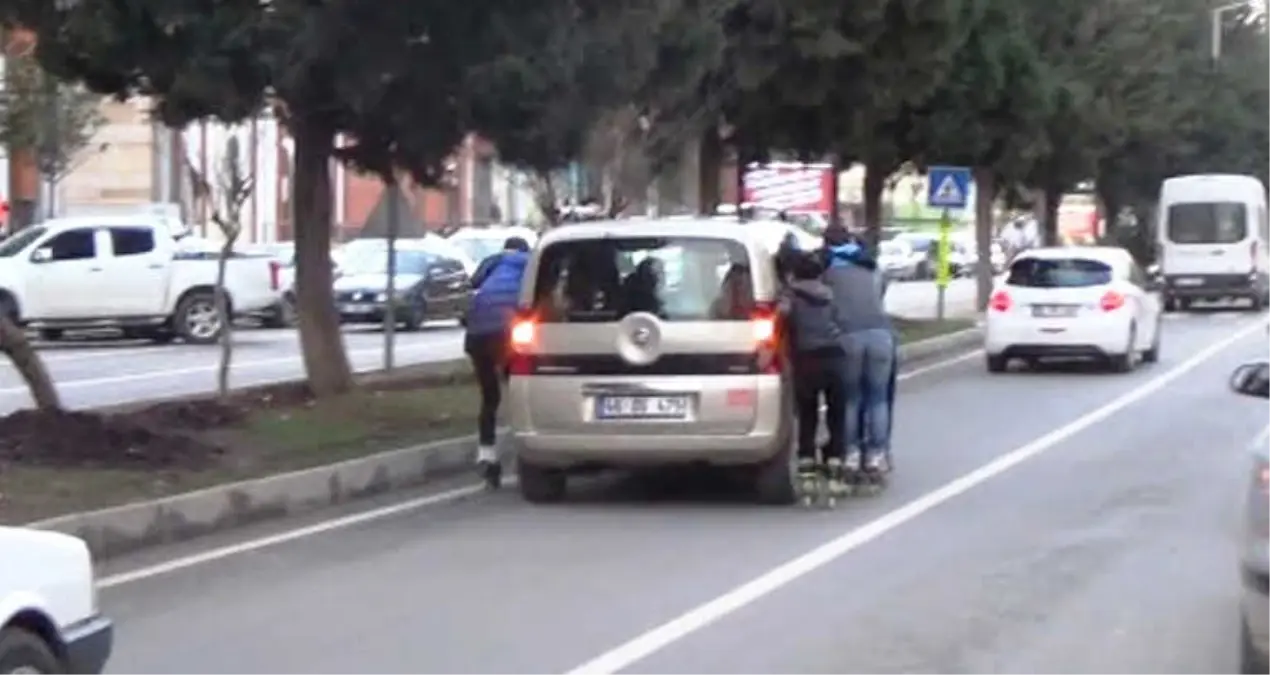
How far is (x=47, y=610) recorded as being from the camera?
802 cm

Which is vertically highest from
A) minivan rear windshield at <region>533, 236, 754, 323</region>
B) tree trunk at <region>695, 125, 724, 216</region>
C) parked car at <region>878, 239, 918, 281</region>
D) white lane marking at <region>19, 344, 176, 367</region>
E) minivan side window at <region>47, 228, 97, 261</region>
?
tree trunk at <region>695, 125, 724, 216</region>

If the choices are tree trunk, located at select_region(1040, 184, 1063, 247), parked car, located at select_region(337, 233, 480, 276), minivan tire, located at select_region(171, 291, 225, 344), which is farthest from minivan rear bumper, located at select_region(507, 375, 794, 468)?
tree trunk, located at select_region(1040, 184, 1063, 247)

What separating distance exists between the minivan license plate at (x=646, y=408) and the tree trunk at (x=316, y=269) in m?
5.94

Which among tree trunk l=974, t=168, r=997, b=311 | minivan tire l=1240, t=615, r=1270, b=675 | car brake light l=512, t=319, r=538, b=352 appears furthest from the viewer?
tree trunk l=974, t=168, r=997, b=311

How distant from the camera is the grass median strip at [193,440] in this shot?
15.8 m

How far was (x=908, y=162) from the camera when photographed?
4394 cm

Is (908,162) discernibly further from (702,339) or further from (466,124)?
(702,339)

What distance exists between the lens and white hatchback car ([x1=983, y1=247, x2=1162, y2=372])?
32.1 m

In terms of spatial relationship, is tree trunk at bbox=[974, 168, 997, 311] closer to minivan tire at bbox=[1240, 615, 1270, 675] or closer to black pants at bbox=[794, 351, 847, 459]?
black pants at bbox=[794, 351, 847, 459]

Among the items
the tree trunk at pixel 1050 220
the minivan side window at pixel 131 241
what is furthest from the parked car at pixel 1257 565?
the tree trunk at pixel 1050 220

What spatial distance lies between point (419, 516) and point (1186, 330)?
3255 centimetres

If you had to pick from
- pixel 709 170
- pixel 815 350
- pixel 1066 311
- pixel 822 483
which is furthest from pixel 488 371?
pixel 709 170

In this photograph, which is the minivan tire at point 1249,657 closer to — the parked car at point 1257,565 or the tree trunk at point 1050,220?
the parked car at point 1257,565

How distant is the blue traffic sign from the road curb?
2248 cm
